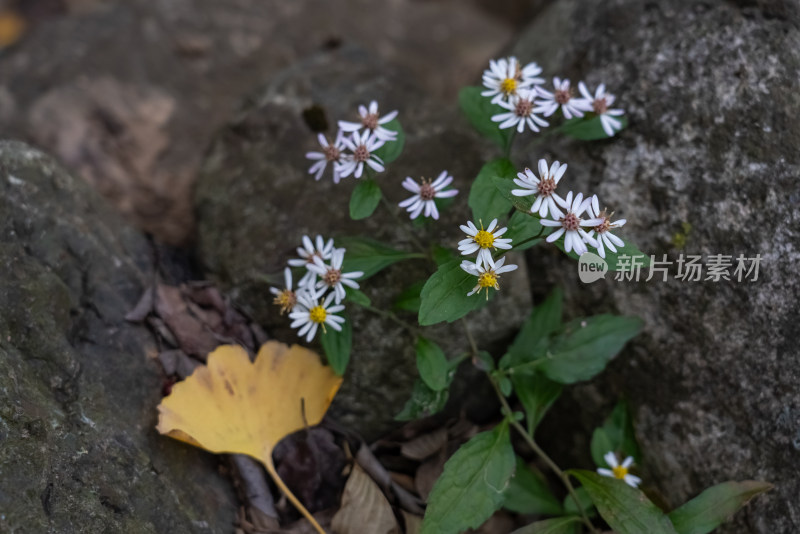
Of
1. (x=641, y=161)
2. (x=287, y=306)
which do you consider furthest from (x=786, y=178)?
(x=287, y=306)

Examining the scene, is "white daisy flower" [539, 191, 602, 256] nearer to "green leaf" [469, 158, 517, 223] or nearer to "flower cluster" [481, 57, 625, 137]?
"green leaf" [469, 158, 517, 223]

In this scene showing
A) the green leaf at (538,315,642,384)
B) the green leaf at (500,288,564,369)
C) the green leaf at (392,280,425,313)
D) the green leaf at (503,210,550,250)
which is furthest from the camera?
the green leaf at (500,288,564,369)

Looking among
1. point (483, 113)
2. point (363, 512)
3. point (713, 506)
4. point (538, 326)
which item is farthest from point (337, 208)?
point (713, 506)

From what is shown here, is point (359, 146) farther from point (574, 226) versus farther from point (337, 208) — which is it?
point (574, 226)

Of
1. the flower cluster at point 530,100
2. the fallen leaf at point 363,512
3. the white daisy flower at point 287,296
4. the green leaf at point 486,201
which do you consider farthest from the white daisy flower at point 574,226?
the fallen leaf at point 363,512

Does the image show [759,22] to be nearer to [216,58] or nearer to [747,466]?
[747,466]

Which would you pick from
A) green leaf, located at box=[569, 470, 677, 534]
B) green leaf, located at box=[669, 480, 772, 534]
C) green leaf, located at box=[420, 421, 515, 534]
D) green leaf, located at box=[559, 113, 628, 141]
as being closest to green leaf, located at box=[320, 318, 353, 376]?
green leaf, located at box=[420, 421, 515, 534]

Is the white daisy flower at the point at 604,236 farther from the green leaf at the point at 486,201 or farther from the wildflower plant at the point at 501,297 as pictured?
the green leaf at the point at 486,201
